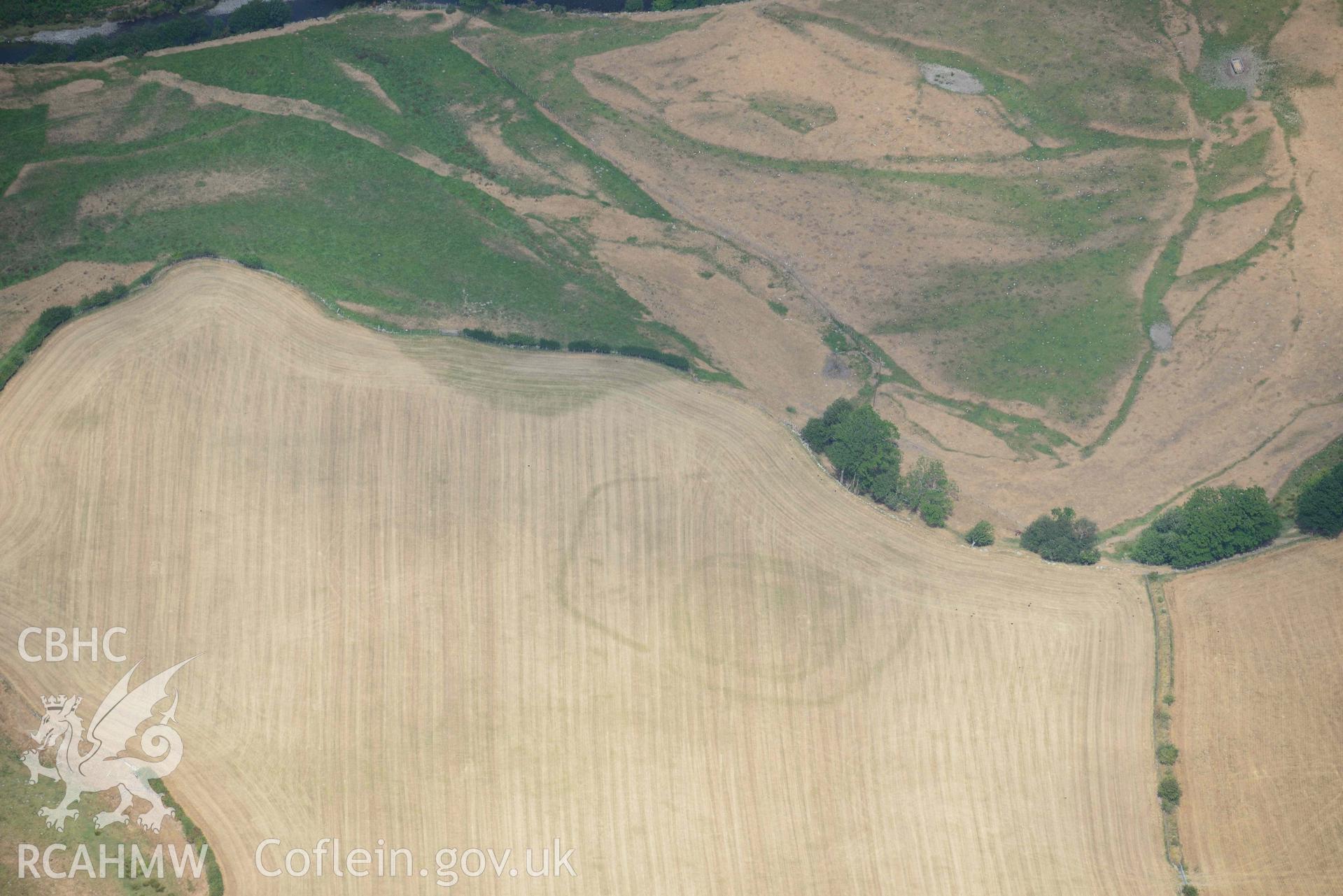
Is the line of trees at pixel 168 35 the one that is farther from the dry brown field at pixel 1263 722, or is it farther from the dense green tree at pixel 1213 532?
the dry brown field at pixel 1263 722

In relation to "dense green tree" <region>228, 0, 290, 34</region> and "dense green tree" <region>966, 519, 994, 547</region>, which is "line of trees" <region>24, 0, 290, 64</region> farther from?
"dense green tree" <region>966, 519, 994, 547</region>

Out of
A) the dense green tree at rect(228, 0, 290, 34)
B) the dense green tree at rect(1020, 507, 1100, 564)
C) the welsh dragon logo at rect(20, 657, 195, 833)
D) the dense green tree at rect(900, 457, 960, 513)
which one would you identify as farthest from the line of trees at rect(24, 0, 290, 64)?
the dense green tree at rect(1020, 507, 1100, 564)

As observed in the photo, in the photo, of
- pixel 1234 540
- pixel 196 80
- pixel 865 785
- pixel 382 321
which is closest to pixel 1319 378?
pixel 1234 540

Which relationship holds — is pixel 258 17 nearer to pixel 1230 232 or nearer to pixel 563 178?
pixel 563 178

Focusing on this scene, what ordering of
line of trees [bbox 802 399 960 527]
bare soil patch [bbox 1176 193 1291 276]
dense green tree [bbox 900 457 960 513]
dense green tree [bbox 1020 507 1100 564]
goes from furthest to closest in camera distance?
bare soil patch [bbox 1176 193 1291 276] → dense green tree [bbox 900 457 960 513] → line of trees [bbox 802 399 960 527] → dense green tree [bbox 1020 507 1100 564]

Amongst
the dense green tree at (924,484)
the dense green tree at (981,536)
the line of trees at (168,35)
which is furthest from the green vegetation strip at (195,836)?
the line of trees at (168,35)

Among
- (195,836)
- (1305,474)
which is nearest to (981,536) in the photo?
(1305,474)
